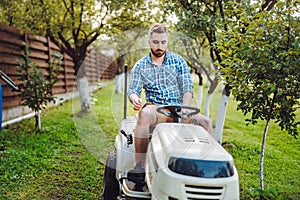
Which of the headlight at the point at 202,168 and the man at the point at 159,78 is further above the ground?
the man at the point at 159,78

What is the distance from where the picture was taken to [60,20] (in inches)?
267

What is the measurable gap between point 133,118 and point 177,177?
112cm

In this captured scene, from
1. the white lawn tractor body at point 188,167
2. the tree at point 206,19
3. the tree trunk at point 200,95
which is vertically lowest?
the white lawn tractor body at point 188,167

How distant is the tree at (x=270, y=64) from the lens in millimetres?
2721

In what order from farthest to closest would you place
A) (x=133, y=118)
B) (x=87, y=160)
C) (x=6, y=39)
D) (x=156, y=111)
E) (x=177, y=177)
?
(x=6, y=39), (x=87, y=160), (x=133, y=118), (x=156, y=111), (x=177, y=177)

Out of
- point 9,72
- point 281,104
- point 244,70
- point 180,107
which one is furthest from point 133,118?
point 9,72

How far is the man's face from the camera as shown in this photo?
8.35 ft

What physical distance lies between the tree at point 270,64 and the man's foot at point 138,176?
1.14 metres

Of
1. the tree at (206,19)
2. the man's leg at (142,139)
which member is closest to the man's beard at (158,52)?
the man's leg at (142,139)

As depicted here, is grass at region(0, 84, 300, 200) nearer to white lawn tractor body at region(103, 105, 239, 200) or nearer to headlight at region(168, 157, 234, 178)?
white lawn tractor body at region(103, 105, 239, 200)

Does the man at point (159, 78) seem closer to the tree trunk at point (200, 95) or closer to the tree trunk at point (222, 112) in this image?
the tree trunk at point (200, 95)

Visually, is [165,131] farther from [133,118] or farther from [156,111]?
[133,118]

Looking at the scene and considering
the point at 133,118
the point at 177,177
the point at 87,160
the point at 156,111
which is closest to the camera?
the point at 177,177

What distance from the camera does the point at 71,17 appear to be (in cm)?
669
